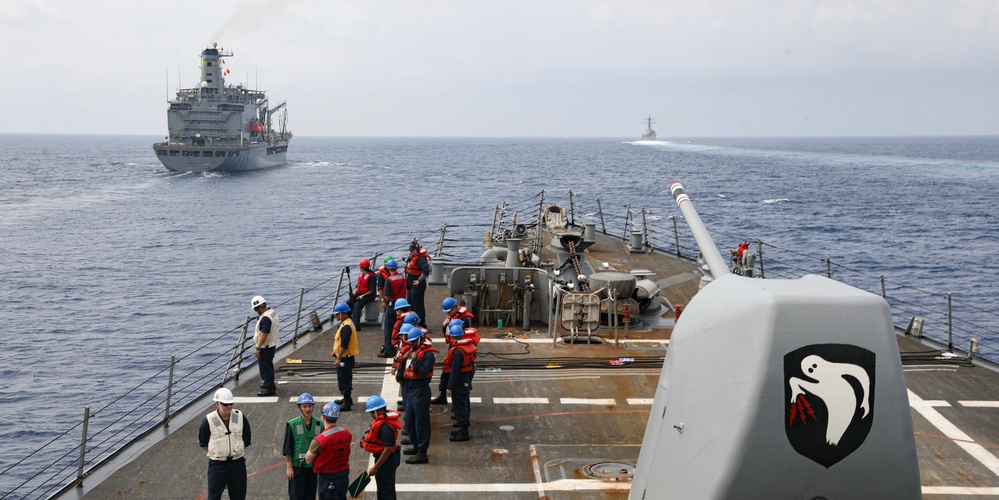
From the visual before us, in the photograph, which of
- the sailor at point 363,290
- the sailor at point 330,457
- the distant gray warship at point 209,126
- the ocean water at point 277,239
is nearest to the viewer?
the sailor at point 330,457

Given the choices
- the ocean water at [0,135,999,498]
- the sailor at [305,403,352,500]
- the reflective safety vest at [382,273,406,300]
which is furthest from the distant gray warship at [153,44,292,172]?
the sailor at [305,403,352,500]

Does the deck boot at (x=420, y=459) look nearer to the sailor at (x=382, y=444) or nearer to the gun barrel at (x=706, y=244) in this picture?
the sailor at (x=382, y=444)

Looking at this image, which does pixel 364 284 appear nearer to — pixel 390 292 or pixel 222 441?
pixel 390 292

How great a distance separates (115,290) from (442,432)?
101 feet

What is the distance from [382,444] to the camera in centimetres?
848

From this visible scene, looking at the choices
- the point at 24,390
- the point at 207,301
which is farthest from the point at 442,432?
the point at 207,301

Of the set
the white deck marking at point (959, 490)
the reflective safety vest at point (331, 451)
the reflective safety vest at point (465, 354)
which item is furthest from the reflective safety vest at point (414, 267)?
the white deck marking at point (959, 490)

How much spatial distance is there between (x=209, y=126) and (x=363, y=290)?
95.9m

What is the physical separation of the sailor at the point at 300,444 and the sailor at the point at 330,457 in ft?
0.69

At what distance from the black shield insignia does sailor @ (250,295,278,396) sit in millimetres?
7785

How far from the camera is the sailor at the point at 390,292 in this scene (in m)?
14.2

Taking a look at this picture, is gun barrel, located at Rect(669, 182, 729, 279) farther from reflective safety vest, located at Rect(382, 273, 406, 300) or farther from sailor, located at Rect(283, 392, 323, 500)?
reflective safety vest, located at Rect(382, 273, 406, 300)

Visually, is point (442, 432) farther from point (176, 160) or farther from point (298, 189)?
point (176, 160)

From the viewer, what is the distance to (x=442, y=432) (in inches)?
443
